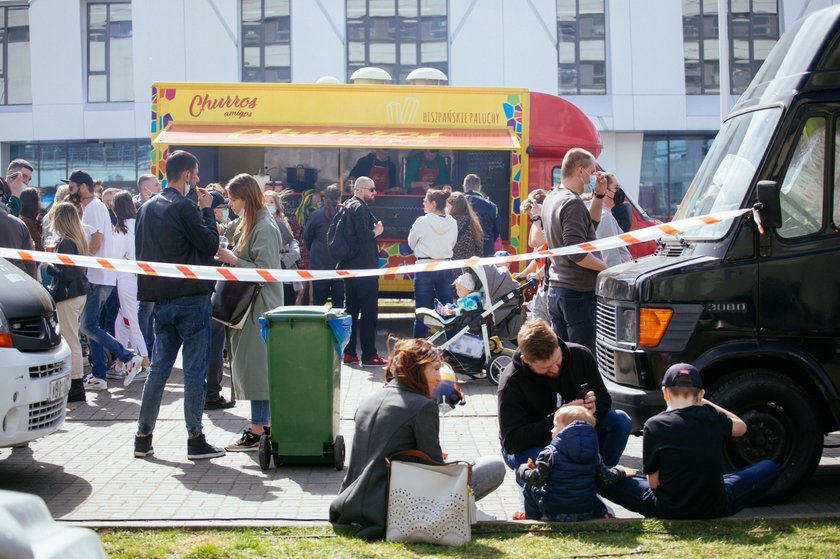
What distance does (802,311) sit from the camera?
6156 mm

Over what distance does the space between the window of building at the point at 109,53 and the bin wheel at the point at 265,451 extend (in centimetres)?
2672

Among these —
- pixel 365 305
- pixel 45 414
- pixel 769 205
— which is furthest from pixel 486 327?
pixel 45 414

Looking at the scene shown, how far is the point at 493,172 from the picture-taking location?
15.0m

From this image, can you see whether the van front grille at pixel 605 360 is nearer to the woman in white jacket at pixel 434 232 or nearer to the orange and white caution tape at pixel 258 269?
the orange and white caution tape at pixel 258 269

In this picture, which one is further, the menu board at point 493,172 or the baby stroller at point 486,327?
the menu board at point 493,172

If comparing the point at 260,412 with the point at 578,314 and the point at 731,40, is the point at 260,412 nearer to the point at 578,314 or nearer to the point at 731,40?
the point at 578,314

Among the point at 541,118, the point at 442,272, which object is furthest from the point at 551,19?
the point at 442,272

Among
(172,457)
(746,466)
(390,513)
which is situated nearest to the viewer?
(390,513)

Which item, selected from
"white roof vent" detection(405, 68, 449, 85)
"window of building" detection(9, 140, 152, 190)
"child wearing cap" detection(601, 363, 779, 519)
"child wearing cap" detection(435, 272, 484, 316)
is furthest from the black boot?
"window of building" detection(9, 140, 152, 190)

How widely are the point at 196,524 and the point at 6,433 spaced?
148 centimetres

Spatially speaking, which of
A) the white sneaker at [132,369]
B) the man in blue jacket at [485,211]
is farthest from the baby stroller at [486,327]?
Answer: the white sneaker at [132,369]

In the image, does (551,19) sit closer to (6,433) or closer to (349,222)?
(349,222)

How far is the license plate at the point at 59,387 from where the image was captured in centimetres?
666

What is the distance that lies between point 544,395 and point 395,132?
921 cm
